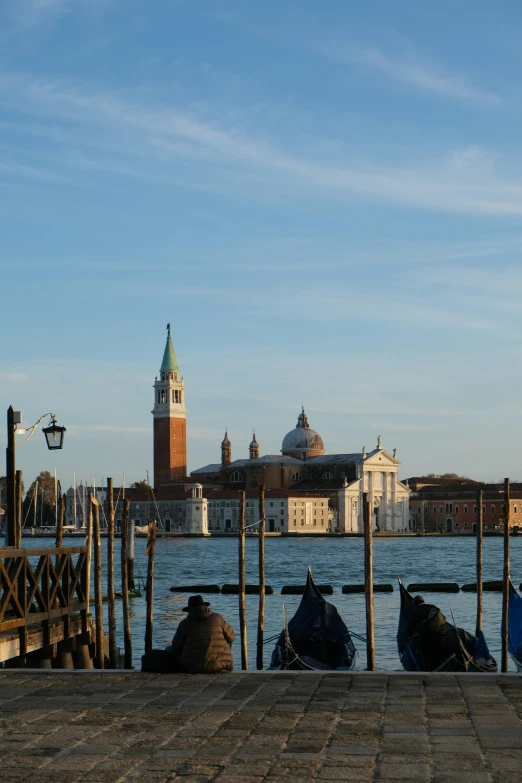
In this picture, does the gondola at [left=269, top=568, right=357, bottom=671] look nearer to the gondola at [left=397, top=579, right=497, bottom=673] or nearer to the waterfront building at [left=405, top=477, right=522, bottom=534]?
the gondola at [left=397, top=579, right=497, bottom=673]

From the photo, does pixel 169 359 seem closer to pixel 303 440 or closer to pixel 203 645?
pixel 303 440

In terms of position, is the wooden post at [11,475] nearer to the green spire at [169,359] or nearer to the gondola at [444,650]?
the gondola at [444,650]

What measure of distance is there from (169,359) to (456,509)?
105 ft

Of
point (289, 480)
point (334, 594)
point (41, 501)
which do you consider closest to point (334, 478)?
point (289, 480)

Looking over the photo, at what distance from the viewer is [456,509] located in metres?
110

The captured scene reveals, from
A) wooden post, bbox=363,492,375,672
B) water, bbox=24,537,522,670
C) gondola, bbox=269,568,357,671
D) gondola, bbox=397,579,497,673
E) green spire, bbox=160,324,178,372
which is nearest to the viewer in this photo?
wooden post, bbox=363,492,375,672

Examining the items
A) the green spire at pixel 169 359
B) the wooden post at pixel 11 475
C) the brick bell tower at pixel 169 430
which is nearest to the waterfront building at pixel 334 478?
the brick bell tower at pixel 169 430

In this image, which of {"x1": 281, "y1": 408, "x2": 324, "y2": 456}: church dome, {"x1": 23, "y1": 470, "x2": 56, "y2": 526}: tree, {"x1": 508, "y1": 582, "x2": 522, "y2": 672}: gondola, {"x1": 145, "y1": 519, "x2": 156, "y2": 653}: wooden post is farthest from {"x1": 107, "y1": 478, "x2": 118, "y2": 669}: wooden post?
{"x1": 281, "y1": 408, "x2": 324, "y2": 456}: church dome

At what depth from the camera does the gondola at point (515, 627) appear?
46.1ft

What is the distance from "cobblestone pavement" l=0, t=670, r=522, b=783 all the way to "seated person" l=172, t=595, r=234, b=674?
188 mm

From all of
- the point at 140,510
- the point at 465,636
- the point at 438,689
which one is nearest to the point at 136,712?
the point at 438,689

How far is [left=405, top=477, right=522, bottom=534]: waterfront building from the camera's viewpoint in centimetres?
10806

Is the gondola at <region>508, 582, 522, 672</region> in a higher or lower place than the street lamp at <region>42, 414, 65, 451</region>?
lower

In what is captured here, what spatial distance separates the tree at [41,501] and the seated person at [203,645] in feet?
306
